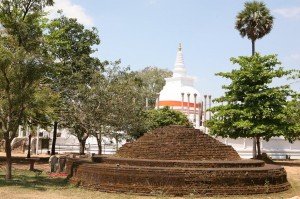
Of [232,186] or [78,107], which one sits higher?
[78,107]

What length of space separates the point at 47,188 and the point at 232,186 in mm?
6582

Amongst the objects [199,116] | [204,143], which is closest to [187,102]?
[199,116]

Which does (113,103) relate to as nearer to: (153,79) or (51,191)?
(51,191)

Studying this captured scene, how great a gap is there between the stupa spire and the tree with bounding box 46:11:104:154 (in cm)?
2555

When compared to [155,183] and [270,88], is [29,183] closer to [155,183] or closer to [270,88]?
[155,183]

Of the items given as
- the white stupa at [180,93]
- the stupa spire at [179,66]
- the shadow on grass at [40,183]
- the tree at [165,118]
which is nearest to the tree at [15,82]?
the shadow on grass at [40,183]

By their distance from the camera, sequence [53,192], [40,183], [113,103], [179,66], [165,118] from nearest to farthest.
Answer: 1. [53,192]
2. [40,183]
3. [113,103]
4. [165,118]
5. [179,66]

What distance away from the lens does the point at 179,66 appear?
195ft

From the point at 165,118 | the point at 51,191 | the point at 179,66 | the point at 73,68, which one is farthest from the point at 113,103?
the point at 179,66

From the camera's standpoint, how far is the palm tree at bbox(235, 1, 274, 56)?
34.0 meters

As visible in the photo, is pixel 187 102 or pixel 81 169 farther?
pixel 187 102

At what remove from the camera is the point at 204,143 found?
1617 centimetres

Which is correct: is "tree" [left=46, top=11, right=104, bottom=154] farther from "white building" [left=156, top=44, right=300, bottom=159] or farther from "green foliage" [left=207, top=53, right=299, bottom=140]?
"white building" [left=156, top=44, right=300, bottom=159]

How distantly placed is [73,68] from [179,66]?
2868 centimetres
